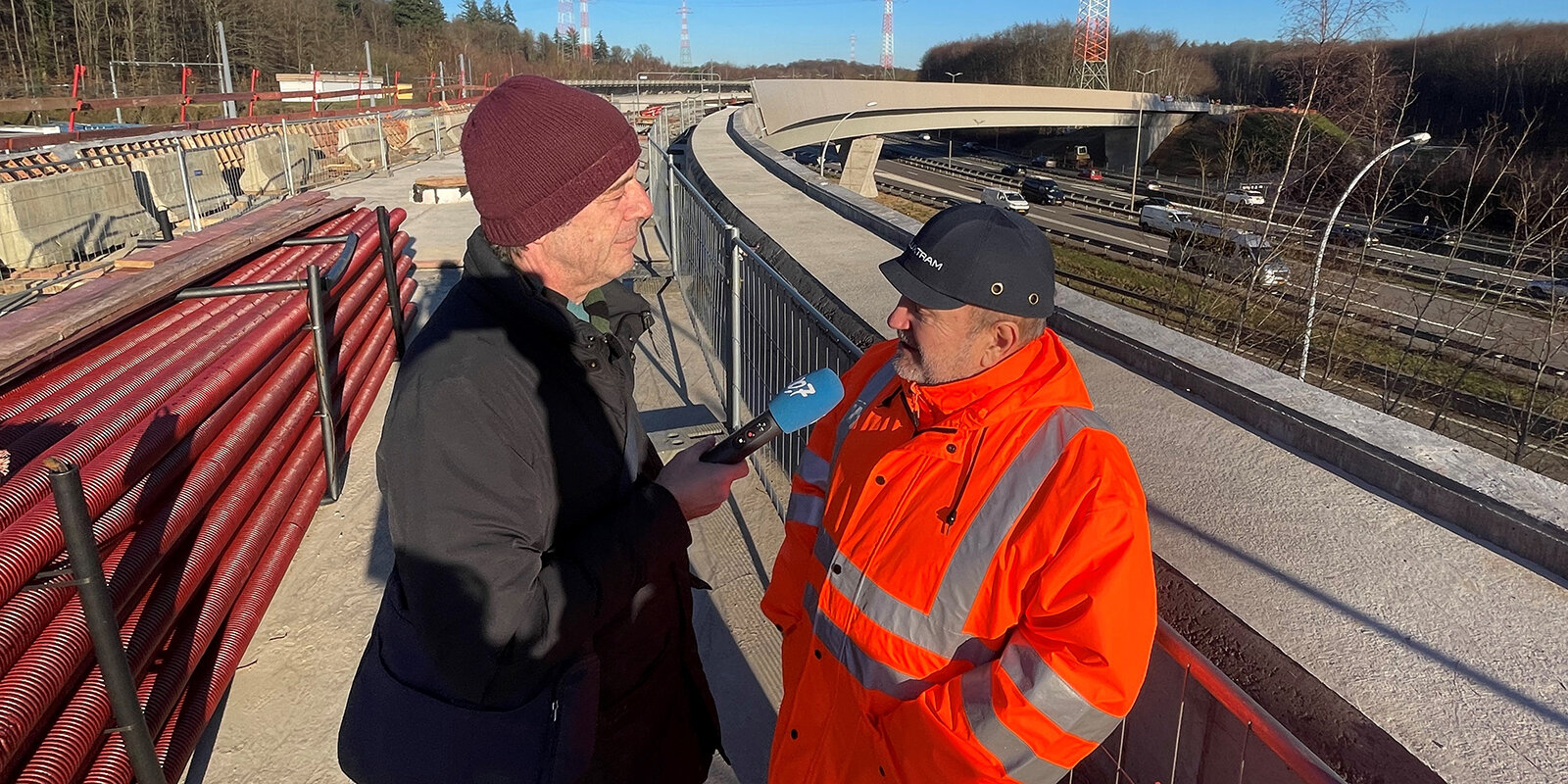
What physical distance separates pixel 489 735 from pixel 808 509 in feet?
3.12

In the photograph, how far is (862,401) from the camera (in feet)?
7.52

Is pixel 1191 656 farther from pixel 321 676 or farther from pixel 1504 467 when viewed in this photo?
pixel 321 676

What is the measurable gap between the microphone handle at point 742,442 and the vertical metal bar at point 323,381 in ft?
11.0

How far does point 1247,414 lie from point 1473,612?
1246 millimetres

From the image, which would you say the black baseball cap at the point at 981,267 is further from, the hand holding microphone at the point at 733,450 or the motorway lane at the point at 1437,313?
the motorway lane at the point at 1437,313

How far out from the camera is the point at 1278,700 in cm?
158

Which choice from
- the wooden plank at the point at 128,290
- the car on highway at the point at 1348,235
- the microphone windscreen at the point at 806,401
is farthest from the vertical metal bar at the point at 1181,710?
the car on highway at the point at 1348,235

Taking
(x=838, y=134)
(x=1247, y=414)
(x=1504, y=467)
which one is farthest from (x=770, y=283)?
(x=838, y=134)

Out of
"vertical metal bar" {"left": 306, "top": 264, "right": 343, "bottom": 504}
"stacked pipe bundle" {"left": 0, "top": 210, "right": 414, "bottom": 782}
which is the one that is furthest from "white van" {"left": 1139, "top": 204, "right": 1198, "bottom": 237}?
"stacked pipe bundle" {"left": 0, "top": 210, "right": 414, "bottom": 782}

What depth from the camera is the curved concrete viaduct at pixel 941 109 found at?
1321 inches

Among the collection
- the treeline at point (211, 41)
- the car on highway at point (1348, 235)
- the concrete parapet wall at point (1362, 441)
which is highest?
the treeline at point (211, 41)

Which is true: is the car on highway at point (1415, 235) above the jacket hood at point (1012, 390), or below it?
below

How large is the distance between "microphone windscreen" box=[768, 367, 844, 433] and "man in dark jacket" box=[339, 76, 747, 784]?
16cm

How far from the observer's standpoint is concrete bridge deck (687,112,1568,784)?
152cm
